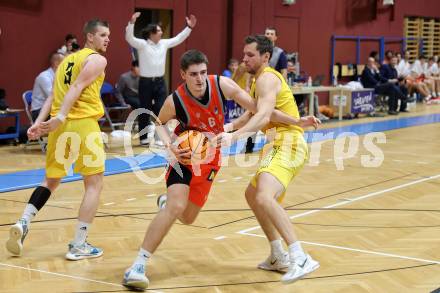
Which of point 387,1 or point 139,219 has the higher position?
point 387,1

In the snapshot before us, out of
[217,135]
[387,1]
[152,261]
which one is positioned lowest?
[152,261]

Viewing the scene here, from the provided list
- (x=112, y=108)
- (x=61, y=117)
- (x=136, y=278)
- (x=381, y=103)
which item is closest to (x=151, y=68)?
(x=112, y=108)

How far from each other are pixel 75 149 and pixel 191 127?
3.49ft

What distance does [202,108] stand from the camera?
5289mm

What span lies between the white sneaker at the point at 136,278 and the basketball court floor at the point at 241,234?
0.13 m

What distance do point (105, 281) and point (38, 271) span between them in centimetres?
57

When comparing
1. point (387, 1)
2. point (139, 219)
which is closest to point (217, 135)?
point (139, 219)

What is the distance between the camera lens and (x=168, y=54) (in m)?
16.5

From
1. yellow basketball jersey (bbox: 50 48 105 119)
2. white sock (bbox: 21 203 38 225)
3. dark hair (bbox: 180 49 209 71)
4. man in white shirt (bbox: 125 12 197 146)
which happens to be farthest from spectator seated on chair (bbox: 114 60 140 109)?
dark hair (bbox: 180 49 209 71)

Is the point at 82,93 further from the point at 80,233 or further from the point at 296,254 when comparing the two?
the point at 296,254

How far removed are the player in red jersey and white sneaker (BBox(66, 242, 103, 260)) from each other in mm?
837

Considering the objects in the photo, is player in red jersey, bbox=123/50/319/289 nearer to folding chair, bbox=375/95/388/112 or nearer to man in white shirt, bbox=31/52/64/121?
man in white shirt, bbox=31/52/64/121

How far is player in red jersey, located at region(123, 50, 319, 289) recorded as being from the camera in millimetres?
5062

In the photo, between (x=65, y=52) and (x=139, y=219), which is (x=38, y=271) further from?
(x=65, y=52)
